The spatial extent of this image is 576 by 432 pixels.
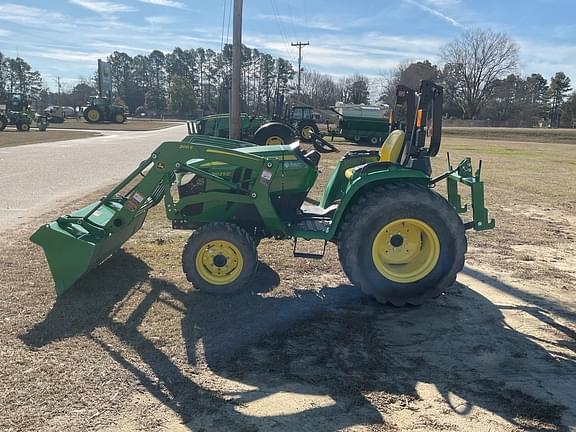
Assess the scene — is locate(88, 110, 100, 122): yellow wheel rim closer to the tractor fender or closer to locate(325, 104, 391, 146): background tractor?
locate(325, 104, 391, 146): background tractor

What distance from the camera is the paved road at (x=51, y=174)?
29.0ft

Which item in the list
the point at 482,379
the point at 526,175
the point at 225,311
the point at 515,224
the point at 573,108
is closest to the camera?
the point at 482,379

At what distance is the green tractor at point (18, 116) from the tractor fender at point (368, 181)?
3488cm

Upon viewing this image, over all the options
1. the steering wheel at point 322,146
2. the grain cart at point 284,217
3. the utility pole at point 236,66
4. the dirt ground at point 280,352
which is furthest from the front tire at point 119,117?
the grain cart at point 284,217

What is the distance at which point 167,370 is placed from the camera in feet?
11.1

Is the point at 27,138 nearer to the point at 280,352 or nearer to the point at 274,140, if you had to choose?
the point at 274,140

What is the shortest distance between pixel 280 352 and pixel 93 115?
50.0m

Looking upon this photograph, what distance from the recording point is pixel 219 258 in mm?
4656

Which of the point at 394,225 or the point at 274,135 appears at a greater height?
the point at 274,135

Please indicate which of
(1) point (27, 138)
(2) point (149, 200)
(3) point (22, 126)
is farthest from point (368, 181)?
(3) point (22, 126)

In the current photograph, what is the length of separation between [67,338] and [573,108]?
8898cm

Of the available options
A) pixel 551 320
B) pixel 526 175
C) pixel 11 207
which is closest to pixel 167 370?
pixel 551 320

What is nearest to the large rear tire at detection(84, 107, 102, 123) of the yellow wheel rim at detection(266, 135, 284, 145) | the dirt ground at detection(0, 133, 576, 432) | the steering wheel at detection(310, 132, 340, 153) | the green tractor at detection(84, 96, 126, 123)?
the green tractor at detection(84, 96, 126, 123)

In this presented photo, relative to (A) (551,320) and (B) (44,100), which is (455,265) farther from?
(B) (44,100)
